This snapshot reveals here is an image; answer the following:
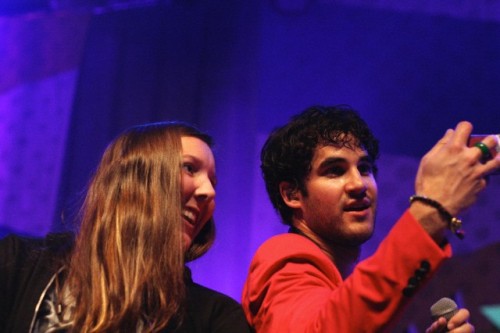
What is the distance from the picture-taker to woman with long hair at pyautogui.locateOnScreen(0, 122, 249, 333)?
1316mm

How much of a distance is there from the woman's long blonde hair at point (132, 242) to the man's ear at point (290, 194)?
41cm

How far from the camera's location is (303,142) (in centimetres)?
179

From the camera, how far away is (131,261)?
4.53 ft

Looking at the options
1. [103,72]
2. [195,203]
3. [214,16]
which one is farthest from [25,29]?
[195,203]

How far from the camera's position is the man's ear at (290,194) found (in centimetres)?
179

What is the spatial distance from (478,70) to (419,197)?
235cm

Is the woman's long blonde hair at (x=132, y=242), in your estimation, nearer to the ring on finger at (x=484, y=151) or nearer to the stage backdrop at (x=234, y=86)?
the ring on finger at (x=484, y=151)

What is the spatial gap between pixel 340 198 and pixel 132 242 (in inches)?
22.5

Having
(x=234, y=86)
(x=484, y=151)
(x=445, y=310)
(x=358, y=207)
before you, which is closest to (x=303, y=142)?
(x=358, y=207)

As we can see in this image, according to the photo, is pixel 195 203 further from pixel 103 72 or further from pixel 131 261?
pixel 103 72

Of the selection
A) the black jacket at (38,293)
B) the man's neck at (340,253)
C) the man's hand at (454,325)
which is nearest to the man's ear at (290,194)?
the man's neck at (340,253)

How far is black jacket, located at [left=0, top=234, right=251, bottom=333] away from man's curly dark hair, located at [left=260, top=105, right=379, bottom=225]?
18.0 inches

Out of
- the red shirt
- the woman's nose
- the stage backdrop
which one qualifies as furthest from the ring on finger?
the stage backdrop

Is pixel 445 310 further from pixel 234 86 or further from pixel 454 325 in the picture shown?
pixel 234 86
